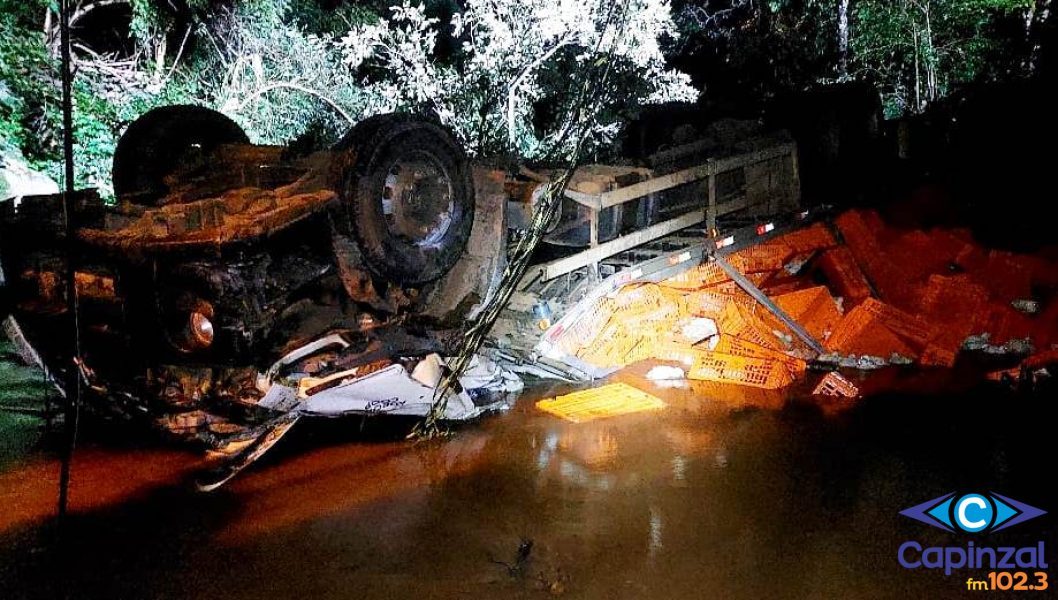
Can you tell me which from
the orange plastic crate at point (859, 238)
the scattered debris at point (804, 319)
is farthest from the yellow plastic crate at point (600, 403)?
the orange plastic crate at point (859, 238)

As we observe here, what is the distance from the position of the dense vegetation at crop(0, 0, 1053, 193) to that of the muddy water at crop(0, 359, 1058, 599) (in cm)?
714

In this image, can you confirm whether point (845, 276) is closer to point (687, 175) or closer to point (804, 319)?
point (804, 319)

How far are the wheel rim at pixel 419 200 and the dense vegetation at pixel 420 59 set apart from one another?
678 cm

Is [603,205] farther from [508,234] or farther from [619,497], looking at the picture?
[619,497]

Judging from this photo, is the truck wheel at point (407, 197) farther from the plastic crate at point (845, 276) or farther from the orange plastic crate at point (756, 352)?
the plastic crate at point (845, 276)

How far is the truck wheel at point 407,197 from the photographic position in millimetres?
5113

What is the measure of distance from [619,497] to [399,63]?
443 inches

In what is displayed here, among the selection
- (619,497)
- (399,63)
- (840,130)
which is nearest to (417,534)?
(619,497)

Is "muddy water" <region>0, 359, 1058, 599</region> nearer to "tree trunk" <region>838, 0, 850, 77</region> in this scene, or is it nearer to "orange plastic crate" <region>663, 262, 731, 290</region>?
"orange plastic crate" <region>663, 262, 731, 290</region>

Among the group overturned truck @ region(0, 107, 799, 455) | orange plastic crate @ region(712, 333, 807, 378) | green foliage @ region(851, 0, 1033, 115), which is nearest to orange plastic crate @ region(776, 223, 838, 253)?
orange plastic crate @ region(712, 333, 807, 378)

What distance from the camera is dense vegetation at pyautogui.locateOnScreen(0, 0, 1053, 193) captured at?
455 inches

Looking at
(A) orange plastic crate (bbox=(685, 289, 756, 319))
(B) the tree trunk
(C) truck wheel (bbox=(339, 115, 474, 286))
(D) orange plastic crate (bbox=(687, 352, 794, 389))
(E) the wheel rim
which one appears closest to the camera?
(C) truck wheel (bbox=(339, 115, 474, 286))

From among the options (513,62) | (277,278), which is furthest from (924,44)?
(277,278)

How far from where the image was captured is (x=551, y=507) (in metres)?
4.55
